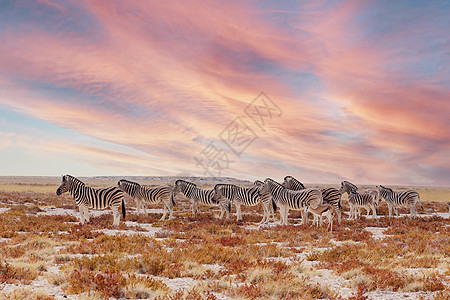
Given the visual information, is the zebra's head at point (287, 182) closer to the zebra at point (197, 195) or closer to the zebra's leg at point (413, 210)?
the zebra at point (197, 195)

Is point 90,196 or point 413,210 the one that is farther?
point 413,210

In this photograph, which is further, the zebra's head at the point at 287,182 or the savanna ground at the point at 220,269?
the zebra's head at the point at 287,182

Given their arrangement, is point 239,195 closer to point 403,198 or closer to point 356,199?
point 356,199

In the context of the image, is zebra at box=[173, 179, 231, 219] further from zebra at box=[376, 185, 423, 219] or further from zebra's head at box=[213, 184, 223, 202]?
zebra at box=[376, 185, 423, 219]

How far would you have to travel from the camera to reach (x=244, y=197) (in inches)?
893

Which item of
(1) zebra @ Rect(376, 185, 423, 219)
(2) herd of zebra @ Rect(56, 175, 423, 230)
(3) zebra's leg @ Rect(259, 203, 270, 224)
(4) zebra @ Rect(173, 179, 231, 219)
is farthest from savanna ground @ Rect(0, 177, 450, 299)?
(1) zebra @ Rect(376, 185, 423, 219)

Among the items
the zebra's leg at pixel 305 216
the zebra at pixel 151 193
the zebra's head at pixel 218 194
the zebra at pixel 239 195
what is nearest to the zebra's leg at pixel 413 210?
the zebra's leg at pixel 305 216

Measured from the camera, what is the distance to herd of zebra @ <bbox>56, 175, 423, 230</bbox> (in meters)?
17.7

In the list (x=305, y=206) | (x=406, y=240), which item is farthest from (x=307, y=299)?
(x=305, y=206)

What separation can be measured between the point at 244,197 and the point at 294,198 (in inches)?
182

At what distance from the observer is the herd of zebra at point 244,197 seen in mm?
17719

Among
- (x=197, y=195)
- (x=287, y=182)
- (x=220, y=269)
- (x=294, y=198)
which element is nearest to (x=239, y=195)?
(x=197, y=195)

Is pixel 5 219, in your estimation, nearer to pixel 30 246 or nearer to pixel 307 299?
pixel 30 246

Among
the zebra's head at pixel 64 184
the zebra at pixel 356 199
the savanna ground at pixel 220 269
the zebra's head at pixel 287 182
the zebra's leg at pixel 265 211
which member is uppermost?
the zebra's head at pixel 287 182
